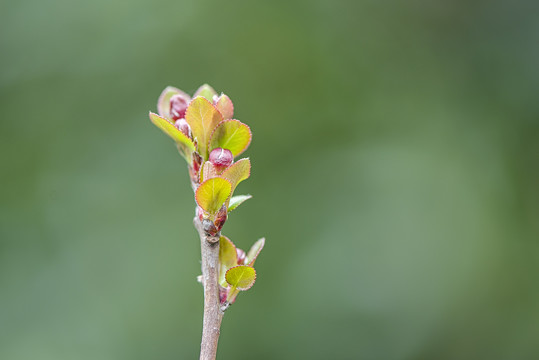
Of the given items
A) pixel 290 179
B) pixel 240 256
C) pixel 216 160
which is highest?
pixel 216 160

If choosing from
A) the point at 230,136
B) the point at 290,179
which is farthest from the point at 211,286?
the point at 290,179

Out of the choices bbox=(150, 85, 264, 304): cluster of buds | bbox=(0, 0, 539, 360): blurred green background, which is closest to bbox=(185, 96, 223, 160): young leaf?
bbox=(150, 85, 264, 304): cluster of buds

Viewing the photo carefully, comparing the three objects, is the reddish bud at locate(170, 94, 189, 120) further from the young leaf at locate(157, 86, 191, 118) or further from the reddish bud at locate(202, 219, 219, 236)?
the reddish bud at locate(202, 219, 219, 236)

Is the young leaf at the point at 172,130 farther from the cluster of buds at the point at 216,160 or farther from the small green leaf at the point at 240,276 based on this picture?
the small green leaf at the point at 240,276

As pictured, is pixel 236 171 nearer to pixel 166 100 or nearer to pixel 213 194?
pixel 213 194

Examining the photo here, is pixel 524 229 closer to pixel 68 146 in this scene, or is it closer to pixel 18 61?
pixel 68 146

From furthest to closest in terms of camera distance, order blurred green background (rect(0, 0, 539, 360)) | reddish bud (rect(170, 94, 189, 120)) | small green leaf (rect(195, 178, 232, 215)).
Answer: blurred green background (rect(0, 0, 539, 360))
reddish bud (rect(170, 94, 189, 120))
small green leaf (rect(195, 178, 232, 215))
